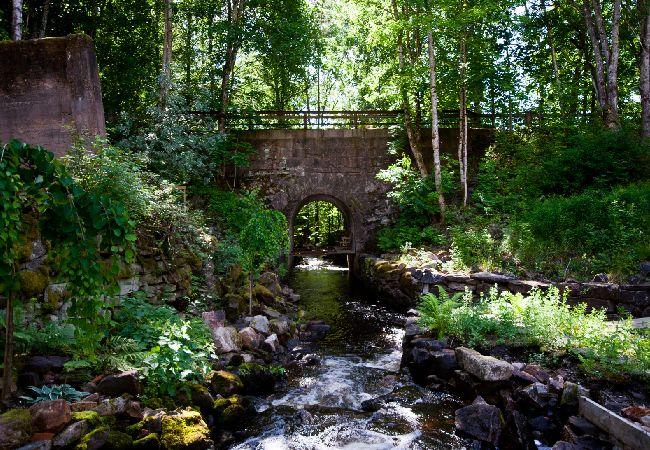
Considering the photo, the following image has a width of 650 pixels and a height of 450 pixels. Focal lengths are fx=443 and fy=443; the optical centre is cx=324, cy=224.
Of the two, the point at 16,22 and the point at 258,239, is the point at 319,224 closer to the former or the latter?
the point at 258,239

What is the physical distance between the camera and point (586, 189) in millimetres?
11867

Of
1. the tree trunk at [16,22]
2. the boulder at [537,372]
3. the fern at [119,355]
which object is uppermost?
the tree trunk at [16,22]

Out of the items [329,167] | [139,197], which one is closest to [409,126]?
[329,167]

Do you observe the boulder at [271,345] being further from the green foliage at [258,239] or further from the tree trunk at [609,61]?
the tree trunk at [609,61]

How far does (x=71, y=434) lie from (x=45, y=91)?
6794mm

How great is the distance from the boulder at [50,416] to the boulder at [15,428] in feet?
0.31

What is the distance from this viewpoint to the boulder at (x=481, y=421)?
5484 mm

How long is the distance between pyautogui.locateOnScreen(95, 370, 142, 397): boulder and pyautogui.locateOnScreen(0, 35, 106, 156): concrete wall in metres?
5.13

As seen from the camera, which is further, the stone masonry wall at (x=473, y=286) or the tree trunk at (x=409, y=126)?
the tree trunk at (x=409, y=126)

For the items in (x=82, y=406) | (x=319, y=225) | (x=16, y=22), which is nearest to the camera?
(x=82, y=406)

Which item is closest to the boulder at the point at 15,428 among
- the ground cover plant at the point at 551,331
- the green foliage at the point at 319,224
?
the ground cover plant at the point at 551,331

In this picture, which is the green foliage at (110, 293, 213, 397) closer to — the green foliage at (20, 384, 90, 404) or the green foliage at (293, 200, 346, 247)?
the green foliage at (20, 384, 90, 404)

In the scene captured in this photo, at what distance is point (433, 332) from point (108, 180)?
19.9 ft

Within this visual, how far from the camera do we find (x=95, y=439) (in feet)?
14.4
